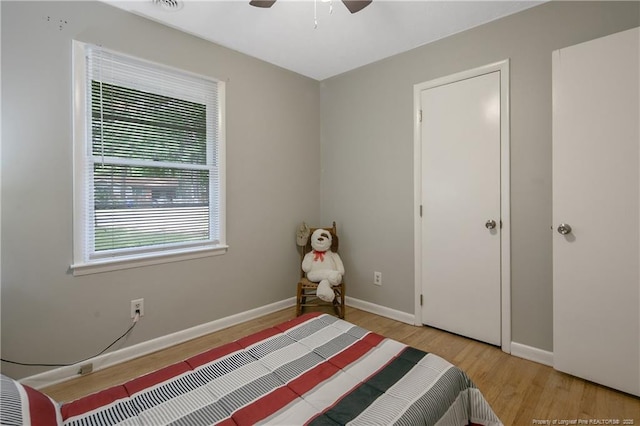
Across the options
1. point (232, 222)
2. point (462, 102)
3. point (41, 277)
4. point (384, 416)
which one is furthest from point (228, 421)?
point (462, 102)

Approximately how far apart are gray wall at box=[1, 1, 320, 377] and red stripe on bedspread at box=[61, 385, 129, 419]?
1070mm

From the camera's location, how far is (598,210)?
1.86m

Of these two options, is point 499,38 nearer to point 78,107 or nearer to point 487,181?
point 487,181

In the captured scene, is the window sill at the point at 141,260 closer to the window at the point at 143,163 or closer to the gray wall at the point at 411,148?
the window at the point at 143,163

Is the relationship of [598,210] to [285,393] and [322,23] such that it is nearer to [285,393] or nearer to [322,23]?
[285,393]

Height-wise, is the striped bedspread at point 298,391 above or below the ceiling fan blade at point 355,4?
below

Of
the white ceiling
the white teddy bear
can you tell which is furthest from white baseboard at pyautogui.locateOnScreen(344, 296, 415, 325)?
the white ceiling

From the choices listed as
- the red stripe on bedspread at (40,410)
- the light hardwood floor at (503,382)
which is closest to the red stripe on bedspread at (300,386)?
the red stripe on bedspread at (40,410)

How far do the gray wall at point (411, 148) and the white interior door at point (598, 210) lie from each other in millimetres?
148

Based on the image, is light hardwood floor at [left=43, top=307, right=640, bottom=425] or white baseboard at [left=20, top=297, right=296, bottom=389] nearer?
A: light hardwood floor at [left=43, top=307, right=640, bottom=425]

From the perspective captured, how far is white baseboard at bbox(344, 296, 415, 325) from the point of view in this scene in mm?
2908

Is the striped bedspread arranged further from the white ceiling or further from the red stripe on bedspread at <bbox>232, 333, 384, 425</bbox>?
the white ceiling

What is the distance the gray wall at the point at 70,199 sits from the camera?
1823 millimetres

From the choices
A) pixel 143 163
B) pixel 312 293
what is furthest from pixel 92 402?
pixel 312 293
